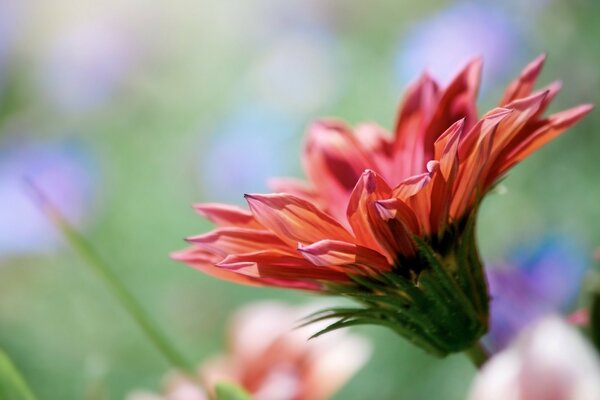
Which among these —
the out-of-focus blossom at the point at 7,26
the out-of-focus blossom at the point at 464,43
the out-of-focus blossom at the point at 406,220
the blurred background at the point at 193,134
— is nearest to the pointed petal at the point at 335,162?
the out-of-focus blossom at the point at 406,220

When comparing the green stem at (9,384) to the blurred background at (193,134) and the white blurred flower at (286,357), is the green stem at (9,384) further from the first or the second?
the blurred background at (193,134)

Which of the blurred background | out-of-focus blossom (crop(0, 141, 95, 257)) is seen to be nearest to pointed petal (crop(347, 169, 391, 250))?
the blurred background

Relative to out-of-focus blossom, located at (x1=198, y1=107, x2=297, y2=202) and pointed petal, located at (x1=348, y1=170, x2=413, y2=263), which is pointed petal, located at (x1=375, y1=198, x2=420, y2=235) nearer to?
pointed petal, located at (x1=348, y1=170, x2=413, y2=263)

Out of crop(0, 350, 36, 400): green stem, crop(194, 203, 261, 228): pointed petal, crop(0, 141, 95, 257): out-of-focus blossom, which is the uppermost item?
crop(0, 350, 36, 400): green stem

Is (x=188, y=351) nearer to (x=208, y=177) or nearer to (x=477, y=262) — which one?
(x=208, y=177)

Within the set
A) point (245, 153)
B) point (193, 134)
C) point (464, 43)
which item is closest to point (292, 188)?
point (464, 43)

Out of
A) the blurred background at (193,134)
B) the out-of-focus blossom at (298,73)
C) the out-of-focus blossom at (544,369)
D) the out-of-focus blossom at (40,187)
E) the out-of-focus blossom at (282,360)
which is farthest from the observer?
the out-of-focus blossom at (298,73)
